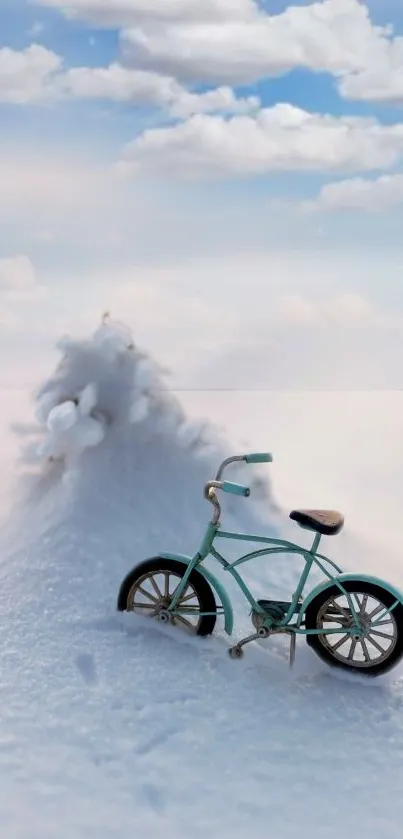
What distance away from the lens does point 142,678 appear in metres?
4.39

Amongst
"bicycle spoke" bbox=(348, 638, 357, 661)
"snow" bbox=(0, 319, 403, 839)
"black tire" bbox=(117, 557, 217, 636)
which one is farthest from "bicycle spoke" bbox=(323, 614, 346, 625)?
"black tire" bbox=(117, 557, 217, 636)

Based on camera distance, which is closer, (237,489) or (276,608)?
(237,489)

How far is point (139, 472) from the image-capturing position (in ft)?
19.2

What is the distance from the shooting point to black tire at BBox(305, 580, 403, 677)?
4301mm

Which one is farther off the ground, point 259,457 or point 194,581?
point 259,457

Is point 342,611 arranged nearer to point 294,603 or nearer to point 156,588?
point 294,603

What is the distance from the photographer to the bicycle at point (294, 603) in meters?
4.32

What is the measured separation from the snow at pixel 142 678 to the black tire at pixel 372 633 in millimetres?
75

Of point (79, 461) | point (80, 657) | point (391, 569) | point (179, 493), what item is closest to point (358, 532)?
point (391, 569)

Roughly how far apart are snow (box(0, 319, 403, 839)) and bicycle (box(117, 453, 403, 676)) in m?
0.10

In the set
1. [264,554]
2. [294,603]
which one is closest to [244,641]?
[294,603]

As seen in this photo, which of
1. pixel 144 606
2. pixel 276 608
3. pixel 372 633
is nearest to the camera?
pixel 372 633

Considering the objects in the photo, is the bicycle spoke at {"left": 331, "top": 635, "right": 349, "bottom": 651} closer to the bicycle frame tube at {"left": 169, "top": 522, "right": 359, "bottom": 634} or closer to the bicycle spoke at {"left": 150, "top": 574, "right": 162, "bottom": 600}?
the bicycle frame tube at {"left": 169, "top": 522, "right": 359, "bottom": 634}

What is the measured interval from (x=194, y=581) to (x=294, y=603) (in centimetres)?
55
